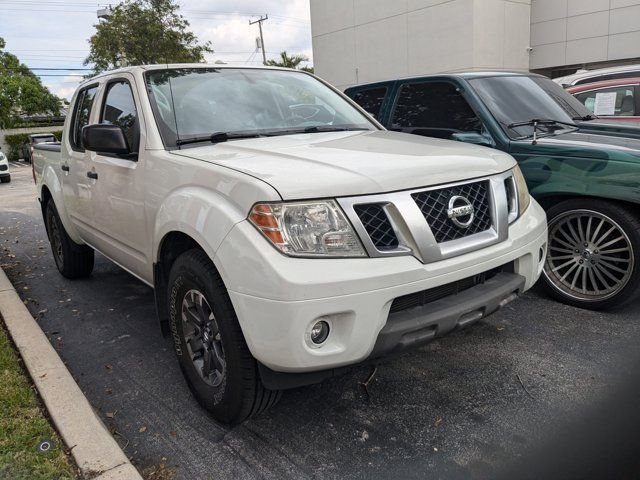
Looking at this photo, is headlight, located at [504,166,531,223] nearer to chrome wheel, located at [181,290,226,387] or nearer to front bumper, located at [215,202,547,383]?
front bumper, located at [215,202,547,383]

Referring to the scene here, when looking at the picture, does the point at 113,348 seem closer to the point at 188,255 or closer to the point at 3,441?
the point at 3,441

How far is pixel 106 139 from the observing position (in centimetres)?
318

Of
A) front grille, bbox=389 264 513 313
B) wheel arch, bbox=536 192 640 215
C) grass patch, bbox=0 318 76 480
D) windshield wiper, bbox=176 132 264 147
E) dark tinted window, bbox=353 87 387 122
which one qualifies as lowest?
grass patch, bbox=0 318 76 480

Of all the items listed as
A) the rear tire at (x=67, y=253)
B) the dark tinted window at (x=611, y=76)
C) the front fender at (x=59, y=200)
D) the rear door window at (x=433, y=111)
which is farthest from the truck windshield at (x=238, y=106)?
the dark tinted window at (x=611, y=76)

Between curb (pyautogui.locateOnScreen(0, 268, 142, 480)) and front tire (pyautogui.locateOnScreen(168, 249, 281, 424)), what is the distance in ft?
1.59

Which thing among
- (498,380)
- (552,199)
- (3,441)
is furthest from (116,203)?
(552,199)

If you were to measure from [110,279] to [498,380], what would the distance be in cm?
401

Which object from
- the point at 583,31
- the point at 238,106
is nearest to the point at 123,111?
the point at 238,106

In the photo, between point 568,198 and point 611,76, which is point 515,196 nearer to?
point 568,198

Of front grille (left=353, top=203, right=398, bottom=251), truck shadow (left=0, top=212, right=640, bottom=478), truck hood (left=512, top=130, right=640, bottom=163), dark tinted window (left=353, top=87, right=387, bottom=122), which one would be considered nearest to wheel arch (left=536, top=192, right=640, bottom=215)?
truck hood (left=512, top=130, right=640, bottom=163)

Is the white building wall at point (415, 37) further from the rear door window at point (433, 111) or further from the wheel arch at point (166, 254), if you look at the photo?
the wheel arch at point (166, 254)

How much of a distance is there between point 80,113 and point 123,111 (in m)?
1.31

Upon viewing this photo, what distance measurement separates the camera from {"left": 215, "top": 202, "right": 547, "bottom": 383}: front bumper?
2.12 metres

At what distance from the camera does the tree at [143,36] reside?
3241 cm
